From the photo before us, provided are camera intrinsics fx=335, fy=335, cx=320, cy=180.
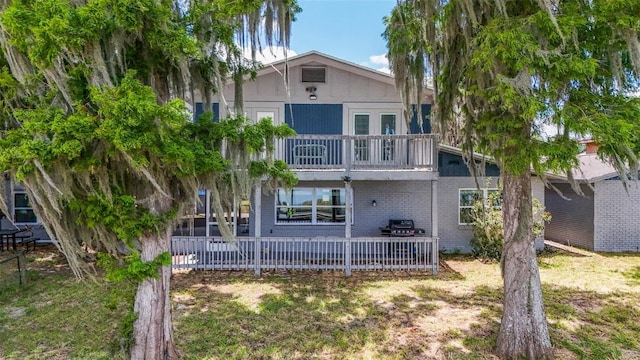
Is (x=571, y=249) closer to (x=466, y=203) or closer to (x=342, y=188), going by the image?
(x=466, y=203)

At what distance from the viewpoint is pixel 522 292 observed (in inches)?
197

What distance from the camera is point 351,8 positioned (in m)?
11.4

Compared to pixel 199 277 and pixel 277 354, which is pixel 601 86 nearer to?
pixel 277 354

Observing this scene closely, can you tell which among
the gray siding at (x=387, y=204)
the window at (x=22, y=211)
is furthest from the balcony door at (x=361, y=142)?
the window at (x=22, y=211)

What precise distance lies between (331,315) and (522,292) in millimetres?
3277

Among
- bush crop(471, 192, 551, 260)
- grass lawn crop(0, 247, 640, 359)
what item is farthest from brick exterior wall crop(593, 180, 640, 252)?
bush crop(471, 192, 551, 260)

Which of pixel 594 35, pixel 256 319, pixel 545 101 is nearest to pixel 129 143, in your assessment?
pixel 256 319

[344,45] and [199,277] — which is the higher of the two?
[344,45]

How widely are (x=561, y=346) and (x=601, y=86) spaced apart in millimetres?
3950

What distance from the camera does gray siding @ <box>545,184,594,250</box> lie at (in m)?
12.1

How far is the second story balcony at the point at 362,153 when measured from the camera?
29.9ft

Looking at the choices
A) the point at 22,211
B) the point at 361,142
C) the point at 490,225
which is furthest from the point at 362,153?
the point at 22,211

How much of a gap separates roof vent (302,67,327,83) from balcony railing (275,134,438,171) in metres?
2.28

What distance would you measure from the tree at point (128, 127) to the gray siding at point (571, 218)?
12.5 metres
